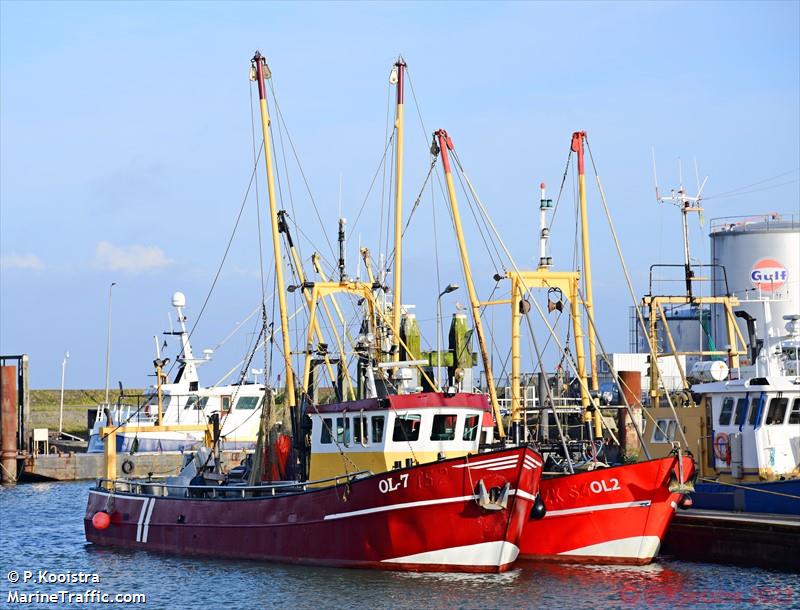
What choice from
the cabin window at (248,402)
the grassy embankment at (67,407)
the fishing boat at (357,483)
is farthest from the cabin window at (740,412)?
the grassy embankment at (67,407)

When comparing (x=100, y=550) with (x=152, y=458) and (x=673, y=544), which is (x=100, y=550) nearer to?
(x=673, y=544)

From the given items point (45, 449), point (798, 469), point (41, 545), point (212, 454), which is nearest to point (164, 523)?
point (212, 454)

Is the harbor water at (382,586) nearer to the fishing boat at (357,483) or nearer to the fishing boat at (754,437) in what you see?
the fishing boat at (357,483)

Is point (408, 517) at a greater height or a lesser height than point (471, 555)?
greater

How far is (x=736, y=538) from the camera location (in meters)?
26.6

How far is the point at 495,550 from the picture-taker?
980 inches

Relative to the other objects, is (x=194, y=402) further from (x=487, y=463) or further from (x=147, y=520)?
(x=487, y=463)

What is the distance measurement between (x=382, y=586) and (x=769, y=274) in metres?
34.5

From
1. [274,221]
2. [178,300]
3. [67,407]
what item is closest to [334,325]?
[274,221]

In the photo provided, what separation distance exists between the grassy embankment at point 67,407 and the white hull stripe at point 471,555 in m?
49.0

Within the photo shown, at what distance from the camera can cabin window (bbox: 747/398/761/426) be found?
28406 mm

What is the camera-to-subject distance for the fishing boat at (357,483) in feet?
81.3

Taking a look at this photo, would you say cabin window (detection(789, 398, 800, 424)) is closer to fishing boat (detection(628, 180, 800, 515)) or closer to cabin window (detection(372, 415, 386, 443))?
fishing boat (detection(628, 180, 800, 515))

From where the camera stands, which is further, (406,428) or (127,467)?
(127,467)
